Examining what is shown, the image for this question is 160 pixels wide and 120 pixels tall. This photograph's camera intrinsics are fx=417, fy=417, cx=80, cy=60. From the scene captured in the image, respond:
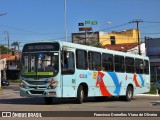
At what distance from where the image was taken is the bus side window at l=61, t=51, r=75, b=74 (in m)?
20.4

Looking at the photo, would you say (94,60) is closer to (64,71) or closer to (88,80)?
(88,80)

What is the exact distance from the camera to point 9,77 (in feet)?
327

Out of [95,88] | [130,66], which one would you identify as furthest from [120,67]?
[95,88]

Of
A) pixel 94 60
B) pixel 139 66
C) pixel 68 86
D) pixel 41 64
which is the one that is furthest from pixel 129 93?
pixel 41 64

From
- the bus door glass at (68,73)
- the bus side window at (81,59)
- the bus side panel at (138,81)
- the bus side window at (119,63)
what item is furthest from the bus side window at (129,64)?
the bus door glass at (68,73)

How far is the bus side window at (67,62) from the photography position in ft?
66.8

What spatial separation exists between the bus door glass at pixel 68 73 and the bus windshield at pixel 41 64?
0.39m

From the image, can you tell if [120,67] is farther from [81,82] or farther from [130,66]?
[81,82]

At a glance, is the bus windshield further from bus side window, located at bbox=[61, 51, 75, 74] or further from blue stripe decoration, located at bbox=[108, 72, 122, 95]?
blue stripe decoration, located at bbox=[108, 72, 122, 95]

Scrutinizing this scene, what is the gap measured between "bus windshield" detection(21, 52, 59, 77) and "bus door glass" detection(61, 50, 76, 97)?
0.39 metres

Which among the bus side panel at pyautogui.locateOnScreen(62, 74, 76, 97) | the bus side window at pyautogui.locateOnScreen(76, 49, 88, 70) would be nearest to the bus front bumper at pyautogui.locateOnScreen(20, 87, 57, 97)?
the bus side panel at pyautogui.locateOnScreen(62, 74, 76, 97)

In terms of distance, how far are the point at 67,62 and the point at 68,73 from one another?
1.81 ft

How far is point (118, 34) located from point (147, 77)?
92.0 m

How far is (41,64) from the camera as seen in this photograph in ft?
67.0
